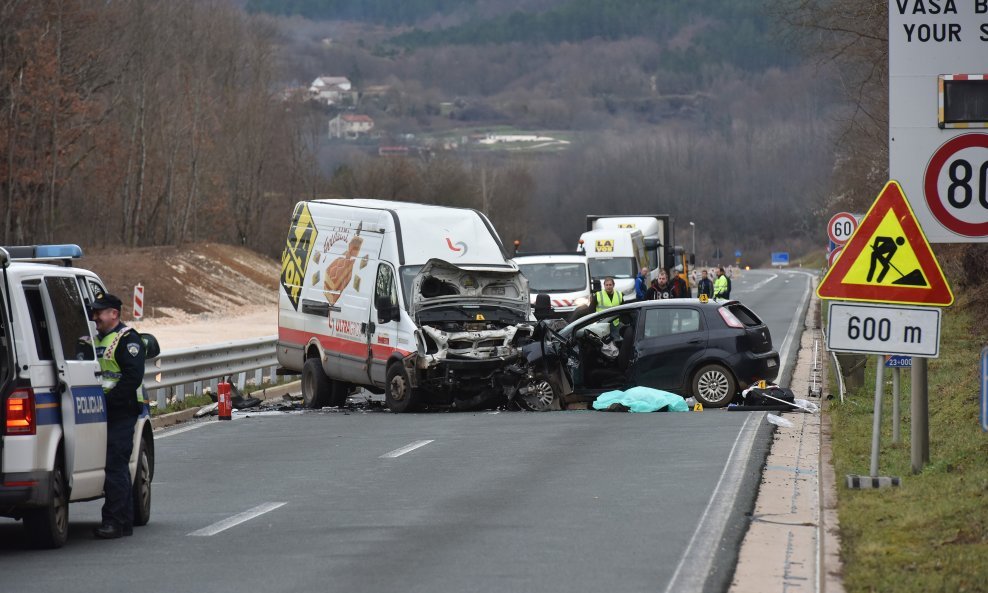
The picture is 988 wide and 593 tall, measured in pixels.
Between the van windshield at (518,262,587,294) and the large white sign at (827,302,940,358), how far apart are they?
21871 mm

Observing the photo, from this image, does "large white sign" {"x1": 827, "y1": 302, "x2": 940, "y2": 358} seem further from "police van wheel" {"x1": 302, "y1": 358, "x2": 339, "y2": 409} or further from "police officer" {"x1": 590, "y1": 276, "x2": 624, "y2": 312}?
"police officer" {"x1": 590, "y1": 276, "x2": 624, "y2": 312}

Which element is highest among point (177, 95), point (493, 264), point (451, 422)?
point (177, 95)

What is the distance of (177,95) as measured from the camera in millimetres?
Result: 75938

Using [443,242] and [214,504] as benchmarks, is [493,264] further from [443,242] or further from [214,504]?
[214,504]

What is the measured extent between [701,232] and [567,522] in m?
169

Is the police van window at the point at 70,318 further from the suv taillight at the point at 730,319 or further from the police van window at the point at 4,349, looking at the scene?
the suv taillight at the point at 730,319

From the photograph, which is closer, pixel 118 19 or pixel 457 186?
pixel 118 19

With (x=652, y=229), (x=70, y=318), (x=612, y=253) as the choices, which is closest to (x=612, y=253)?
(x=612, y=253)

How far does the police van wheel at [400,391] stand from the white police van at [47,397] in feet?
32.2

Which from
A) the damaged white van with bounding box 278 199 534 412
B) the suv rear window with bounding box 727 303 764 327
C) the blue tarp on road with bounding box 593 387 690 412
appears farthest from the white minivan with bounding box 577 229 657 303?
the blue tarp on road with bounding box 593 387 690 412

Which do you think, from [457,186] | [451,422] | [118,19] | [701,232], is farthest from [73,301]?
[701,232]

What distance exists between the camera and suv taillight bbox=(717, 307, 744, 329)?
20.6m

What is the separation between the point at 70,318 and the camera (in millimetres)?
10695

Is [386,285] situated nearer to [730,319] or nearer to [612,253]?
[730,319]
